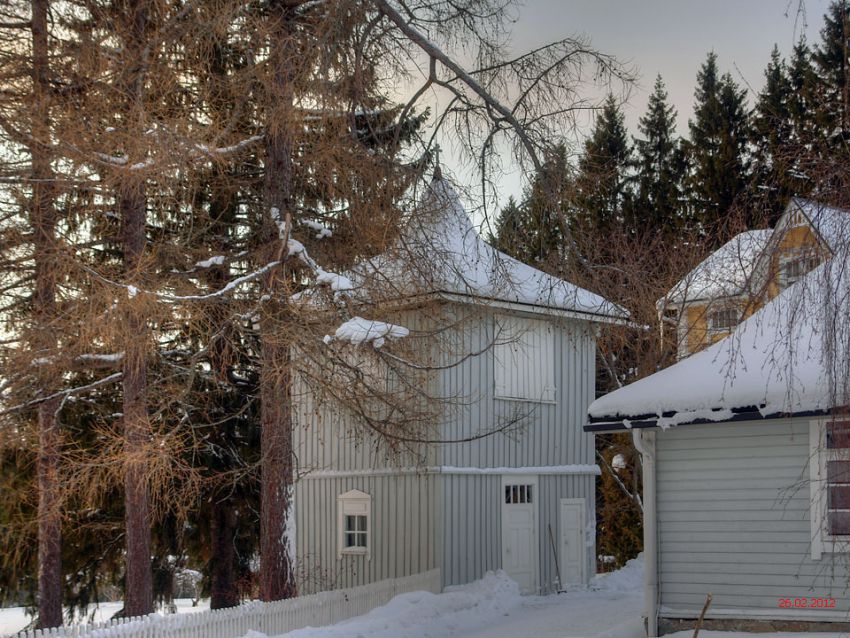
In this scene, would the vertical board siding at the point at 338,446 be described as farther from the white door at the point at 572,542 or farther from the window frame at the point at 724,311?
the window frame at the point at 724,311

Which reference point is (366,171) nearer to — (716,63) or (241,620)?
(241,620)

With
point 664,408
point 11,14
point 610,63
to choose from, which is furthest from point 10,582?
point 610,63

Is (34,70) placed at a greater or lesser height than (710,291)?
greater

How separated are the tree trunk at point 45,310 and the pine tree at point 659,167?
1140 inches

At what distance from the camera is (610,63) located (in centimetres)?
1212

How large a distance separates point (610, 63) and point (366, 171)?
3584 millimetres

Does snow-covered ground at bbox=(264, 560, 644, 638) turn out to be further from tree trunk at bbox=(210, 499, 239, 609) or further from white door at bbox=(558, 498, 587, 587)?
tree trunk at bbox=(210, 499, 239, 609)

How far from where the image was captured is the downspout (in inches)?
517

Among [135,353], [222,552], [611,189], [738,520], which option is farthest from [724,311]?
[611,189]

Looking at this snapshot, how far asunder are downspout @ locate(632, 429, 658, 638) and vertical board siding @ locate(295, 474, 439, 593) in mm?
5829

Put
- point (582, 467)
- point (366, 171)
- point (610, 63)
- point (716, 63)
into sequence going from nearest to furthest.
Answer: point (610, 63)
point (366, 171)
point (582, 467)
point (716, 63)

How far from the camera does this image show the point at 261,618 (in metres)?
14.1
